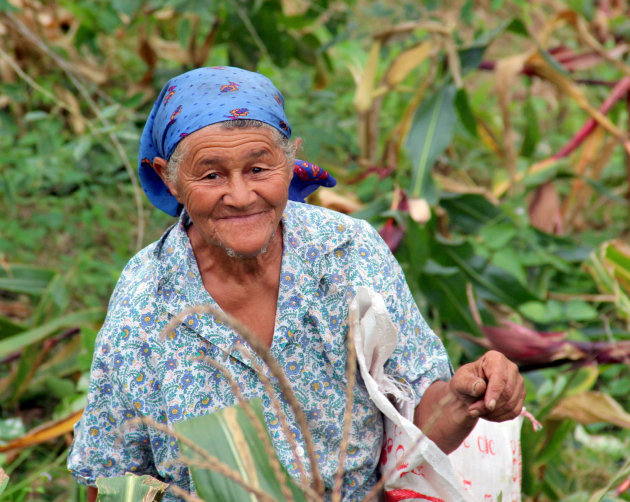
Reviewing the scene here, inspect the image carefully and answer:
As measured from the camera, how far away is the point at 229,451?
1218 mm

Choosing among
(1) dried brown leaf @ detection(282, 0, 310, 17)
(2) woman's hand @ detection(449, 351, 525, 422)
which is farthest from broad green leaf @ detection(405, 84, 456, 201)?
(2) woman's hand @ detection(449, 351, 525, 422)

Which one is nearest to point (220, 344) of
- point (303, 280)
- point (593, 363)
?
point (303, 280)

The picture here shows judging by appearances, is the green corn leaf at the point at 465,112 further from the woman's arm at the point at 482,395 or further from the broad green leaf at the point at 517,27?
the woman's arm at the point at 482,395

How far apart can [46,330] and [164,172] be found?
1379mm

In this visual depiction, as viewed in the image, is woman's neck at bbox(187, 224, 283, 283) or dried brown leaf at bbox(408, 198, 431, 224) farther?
dried brown leaf at bbox(408, 198, 431, 224)

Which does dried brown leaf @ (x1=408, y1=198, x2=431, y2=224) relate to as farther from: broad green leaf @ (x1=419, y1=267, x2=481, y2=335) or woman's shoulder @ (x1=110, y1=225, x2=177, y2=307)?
woman's shoulder @ (x1=110, y1=225, x2=177, y2=307)

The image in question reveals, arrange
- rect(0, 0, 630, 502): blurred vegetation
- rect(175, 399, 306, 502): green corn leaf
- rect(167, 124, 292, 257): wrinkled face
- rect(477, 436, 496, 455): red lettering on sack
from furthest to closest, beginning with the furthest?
rect(0, 0, 630, 502): blurred vegetation
rect(477, 436, 496, 455): red lettering on sack
rect(167, 124, 292, 257): wrinkled face
rect(175, 399, 306, 502): green corn leaf

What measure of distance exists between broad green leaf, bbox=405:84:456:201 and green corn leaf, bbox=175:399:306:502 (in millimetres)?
1757

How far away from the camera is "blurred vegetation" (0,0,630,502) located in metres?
2.53

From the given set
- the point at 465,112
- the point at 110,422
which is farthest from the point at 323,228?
the point at 465,112

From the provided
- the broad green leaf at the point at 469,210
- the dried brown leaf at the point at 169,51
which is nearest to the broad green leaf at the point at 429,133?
the broad green leaf at the point at 469,210

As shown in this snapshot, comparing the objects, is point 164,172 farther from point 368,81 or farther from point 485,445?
point 368,81

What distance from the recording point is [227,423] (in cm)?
123

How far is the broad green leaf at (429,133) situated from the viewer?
289cm
